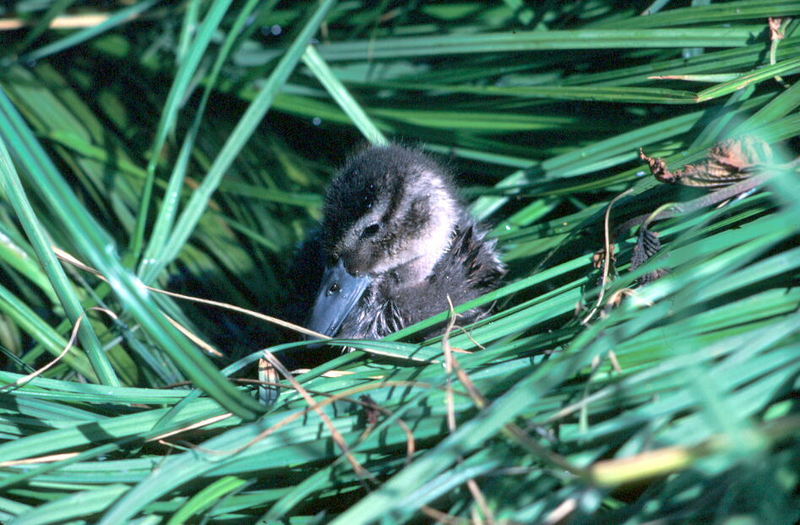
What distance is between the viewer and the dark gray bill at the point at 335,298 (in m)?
2.01

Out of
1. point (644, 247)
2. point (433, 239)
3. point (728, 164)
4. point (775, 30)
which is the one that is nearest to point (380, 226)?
point (433, 239)

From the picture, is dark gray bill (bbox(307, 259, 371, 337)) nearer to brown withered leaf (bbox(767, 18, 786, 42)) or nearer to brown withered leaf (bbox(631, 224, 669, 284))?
brown withered leaf (bbox(631, 224, 669, 284))

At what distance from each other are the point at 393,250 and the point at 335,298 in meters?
0.24

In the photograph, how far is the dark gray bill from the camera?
2.01m

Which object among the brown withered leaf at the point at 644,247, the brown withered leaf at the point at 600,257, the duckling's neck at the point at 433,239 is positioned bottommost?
the brown withered leaf at the point at 644,247

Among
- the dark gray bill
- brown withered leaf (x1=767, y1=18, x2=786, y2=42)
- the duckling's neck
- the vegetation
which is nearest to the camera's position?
the vegetation

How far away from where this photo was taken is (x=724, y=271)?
121 centimetres

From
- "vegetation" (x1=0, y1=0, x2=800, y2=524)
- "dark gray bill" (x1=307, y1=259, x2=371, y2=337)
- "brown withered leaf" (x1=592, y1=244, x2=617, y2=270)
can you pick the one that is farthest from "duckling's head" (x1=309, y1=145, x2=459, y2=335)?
"brown withered leaf" (x1=592, y1=244, x2=617, y2=270)

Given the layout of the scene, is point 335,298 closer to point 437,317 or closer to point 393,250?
point 393,250

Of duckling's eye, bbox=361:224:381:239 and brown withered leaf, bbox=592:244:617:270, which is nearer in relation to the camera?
brown withered leaf, bbox=592:244:617:270

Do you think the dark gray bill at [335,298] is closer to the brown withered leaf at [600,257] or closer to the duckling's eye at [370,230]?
the duckling's eye at [370,230]

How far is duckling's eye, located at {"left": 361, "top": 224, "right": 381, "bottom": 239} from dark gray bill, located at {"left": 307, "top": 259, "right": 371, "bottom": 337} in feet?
0.37

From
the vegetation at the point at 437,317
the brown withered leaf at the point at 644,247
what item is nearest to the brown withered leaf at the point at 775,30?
the vegetation at the point at 437,317

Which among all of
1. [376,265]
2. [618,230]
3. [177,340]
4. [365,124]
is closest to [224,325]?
[376,265]
